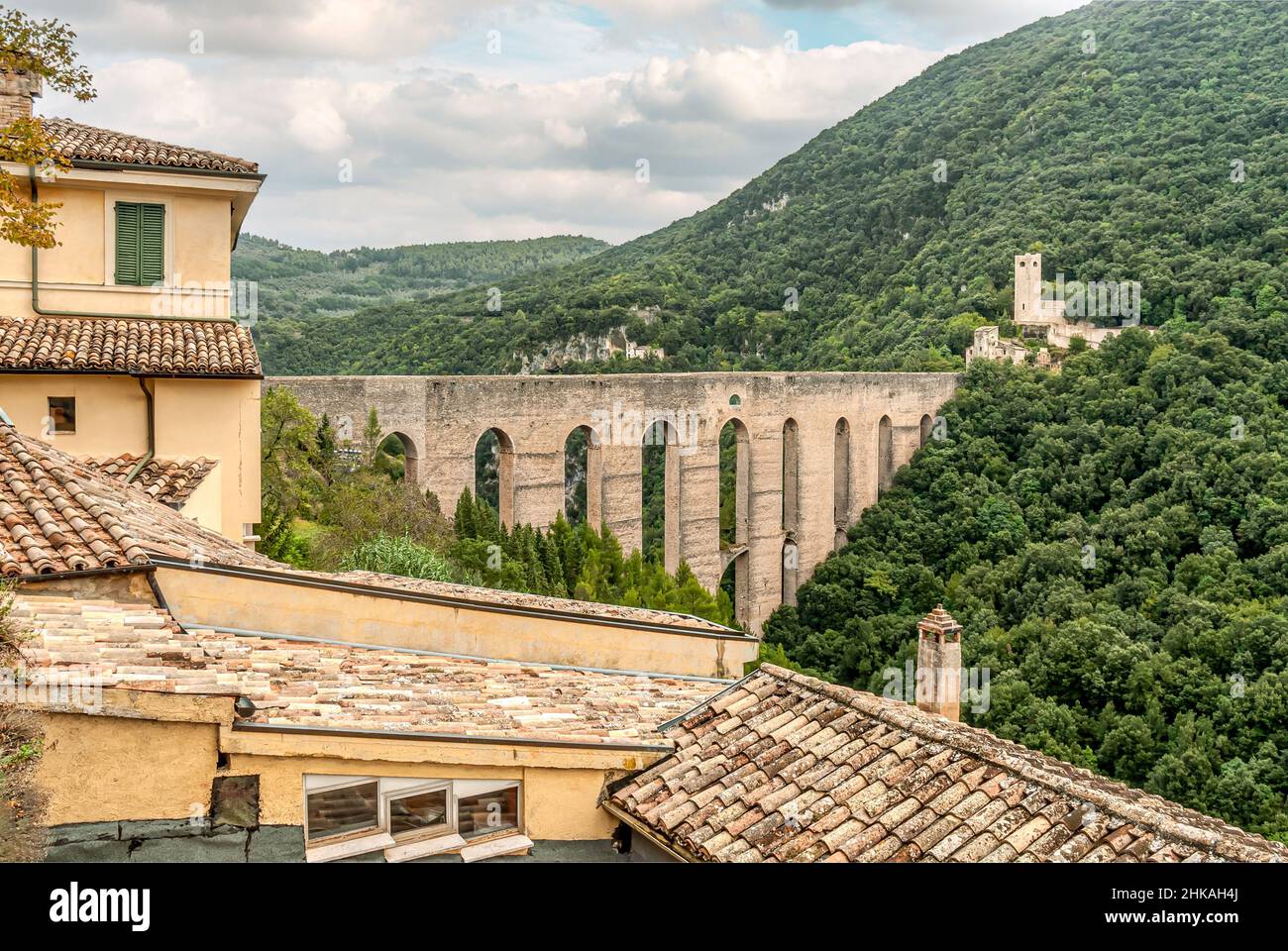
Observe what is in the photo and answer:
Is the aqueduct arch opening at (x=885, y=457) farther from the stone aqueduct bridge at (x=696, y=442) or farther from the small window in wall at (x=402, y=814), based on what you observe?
the small window in wall at (x=402, y=814)

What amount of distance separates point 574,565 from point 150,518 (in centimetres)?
1633

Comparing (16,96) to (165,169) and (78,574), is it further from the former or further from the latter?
(78,574)

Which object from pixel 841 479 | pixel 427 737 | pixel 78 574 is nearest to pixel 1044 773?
pixel 427 737

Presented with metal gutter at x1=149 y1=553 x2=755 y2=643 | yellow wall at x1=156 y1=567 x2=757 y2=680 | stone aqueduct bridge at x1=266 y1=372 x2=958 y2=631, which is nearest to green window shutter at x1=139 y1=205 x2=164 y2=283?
metal gutter at x1=149 y1=553 x2=755 y2=643

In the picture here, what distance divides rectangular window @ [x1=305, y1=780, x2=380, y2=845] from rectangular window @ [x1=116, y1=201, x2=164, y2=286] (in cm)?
768

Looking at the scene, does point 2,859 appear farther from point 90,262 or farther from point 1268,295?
point 1268,295

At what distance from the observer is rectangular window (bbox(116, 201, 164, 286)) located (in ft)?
35.2

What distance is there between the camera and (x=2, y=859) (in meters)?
3.38

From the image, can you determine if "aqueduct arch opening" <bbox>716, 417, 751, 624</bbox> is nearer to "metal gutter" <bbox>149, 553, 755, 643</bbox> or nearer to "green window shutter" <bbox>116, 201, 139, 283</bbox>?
"green window shutter" <bbox>116, 201, 139, 283</bbox>

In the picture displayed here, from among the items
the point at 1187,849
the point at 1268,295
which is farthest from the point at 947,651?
the point at 1268,295

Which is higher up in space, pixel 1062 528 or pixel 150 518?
pixel 150 518

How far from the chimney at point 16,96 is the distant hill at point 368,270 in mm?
38701

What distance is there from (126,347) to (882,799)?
7.72 m

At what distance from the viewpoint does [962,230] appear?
183ft
